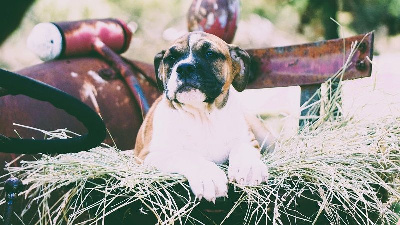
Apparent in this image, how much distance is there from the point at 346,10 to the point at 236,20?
368 cm

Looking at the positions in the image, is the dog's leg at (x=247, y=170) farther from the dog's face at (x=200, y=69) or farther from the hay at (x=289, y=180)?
the dog's face at (x=200, y=69)

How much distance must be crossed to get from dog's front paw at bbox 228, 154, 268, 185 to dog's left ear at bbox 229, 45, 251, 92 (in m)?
0.53

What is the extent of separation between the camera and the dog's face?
2072mm

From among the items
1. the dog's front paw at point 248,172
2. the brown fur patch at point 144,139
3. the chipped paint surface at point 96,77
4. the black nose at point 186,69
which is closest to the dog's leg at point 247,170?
the dog's front paw at point 248,172

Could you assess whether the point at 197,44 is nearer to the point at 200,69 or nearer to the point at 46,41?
the point at 200,69

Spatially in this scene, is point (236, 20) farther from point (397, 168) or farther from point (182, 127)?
point (397, 168)

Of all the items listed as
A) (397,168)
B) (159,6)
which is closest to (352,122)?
(397,168)

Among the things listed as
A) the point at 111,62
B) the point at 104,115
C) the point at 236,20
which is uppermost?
the point at 236,20

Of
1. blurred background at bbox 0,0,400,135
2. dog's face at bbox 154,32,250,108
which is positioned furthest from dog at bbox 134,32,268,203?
blurred background at bbox 0,0,400,135

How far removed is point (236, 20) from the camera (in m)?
3.23

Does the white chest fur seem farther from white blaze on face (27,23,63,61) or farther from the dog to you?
white blaze on face (27,23,63,61)

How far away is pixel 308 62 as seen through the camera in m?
2.76

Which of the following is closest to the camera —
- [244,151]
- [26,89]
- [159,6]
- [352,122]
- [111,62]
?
[26,89]

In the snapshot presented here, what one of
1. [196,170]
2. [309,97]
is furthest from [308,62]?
[196,170]
